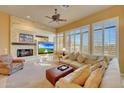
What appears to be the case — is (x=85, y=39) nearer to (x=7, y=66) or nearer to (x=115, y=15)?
(x=115, y=15)

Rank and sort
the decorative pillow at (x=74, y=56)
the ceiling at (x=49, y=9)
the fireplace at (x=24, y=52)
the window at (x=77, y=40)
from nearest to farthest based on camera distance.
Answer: the ceiling at (x=49, y=9)
the decorative pillow at (x=74, y=56)
the fireplace at (x=24, y=52)
the window at (x=77, y=40)

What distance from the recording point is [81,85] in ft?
6.14

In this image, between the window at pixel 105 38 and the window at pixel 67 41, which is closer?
the window at pixel 105 38

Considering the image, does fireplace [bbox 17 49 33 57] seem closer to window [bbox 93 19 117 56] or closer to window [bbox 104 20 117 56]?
window [bbox 93 19 117 56]

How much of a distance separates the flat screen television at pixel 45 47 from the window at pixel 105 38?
419 cm

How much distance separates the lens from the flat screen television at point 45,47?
9.05m

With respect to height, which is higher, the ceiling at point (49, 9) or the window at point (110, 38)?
the ceiling at point (49, 9)

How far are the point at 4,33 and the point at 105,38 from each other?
16.9 feet

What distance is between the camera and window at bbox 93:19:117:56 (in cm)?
550

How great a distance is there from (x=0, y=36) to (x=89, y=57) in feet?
14.6

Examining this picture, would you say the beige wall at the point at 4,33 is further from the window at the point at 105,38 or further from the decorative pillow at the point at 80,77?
the decorative pillow at the point at 80,77

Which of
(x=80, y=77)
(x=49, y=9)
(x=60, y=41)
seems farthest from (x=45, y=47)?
(x=80, y=77)

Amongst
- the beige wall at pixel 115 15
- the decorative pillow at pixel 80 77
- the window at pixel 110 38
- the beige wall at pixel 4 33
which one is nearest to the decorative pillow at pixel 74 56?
the window at pixel 110 38
